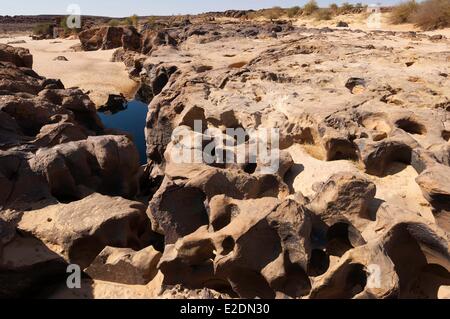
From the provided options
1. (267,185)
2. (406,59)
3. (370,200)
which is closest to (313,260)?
(370,200)

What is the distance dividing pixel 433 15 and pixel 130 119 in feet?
73.9

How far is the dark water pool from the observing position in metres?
18.5

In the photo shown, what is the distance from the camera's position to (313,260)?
5.98m

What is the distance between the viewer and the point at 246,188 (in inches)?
289

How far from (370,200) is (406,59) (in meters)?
9.69

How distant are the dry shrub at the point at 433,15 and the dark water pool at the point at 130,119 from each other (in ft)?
69.1

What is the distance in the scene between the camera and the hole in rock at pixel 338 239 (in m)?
6.20

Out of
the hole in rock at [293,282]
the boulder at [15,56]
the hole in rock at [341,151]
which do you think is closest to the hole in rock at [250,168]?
the hole in rock at [341,151]

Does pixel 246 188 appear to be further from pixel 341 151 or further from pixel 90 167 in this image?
pixel 90 167

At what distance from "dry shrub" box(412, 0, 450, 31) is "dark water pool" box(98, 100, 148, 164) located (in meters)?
21.1

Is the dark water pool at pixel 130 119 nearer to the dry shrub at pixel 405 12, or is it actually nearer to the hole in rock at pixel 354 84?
the hole in rock at pixel 354 84

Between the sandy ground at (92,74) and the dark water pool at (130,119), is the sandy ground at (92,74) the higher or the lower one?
the higher one

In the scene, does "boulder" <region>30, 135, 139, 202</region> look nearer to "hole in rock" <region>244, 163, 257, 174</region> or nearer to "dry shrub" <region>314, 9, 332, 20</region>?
"hole in rock" <region>244, 163, 257, 174</region>
